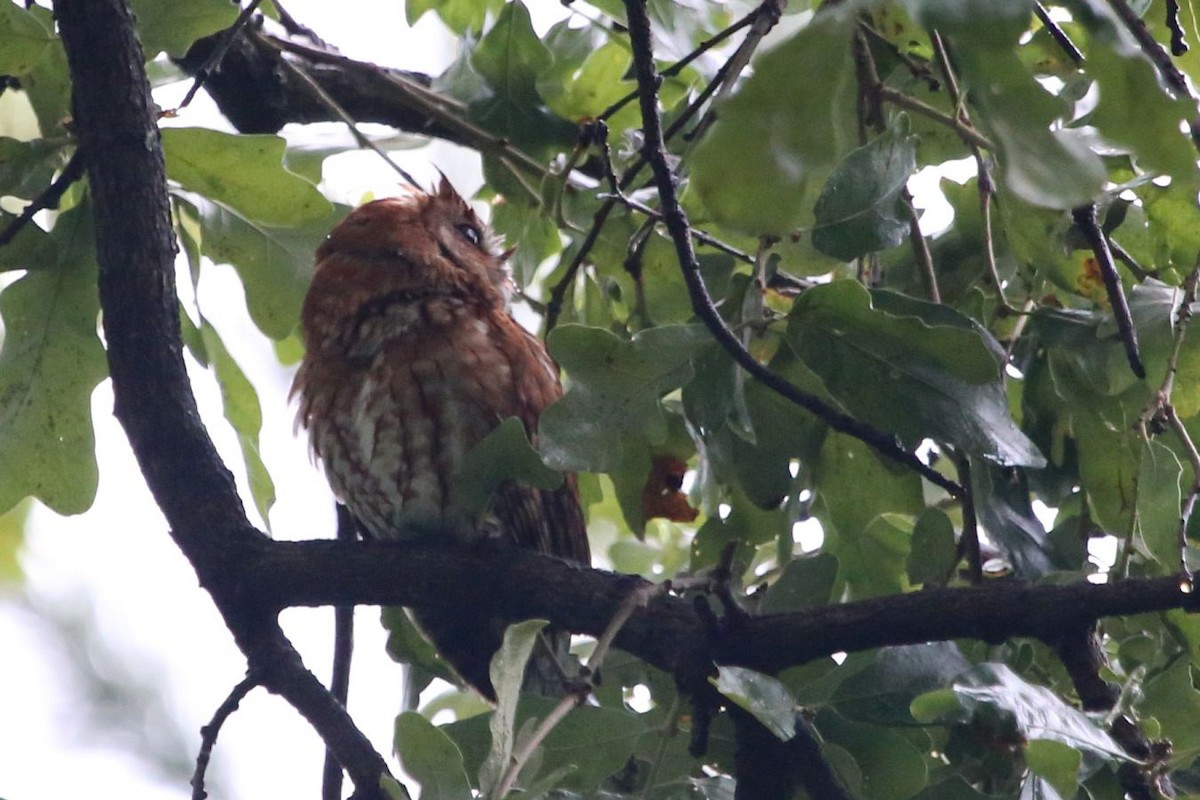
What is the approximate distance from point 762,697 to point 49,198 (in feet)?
3.92

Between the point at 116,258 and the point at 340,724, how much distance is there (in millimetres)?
716

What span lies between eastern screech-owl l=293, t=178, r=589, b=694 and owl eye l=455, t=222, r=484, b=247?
0.17 meters

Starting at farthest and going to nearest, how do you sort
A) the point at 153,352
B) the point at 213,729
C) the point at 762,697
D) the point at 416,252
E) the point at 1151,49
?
the point at 416,252 < the point at 153,352 < the point at 213,729 < the point at 762,697 < the point at 1151,49

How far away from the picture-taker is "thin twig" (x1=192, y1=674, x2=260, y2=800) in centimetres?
176

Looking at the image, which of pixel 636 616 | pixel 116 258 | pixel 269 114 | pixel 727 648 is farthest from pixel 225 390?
pixel 727 648

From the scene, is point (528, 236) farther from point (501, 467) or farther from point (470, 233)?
point (501, 467)

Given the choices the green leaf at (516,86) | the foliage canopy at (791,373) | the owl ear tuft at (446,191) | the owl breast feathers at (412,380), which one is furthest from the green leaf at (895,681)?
the owl ear tuft at (446,191)

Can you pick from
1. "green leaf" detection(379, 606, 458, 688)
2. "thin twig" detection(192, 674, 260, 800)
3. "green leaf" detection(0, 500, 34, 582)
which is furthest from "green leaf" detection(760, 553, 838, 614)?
"green leaf" detection(0, 500, 34, 582)

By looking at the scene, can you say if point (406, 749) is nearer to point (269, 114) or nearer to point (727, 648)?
point (727, 648)

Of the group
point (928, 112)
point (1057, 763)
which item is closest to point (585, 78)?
point (928, 112)

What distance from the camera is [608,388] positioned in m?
1.62

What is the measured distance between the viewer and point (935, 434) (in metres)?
1.59

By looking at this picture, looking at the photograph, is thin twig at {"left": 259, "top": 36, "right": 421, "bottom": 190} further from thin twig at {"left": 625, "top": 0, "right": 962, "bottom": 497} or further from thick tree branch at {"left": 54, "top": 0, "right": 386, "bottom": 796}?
thin twig at {"left": 625, "top": 0, "right": 962, "bottom": 497}

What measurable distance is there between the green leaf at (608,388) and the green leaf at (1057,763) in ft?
1.92
